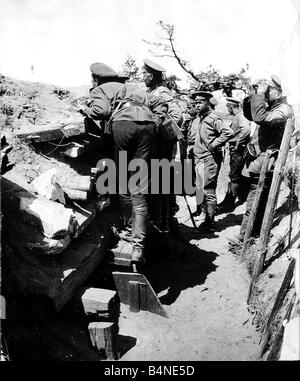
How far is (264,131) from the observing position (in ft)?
18.8

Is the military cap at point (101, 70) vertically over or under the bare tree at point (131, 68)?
under

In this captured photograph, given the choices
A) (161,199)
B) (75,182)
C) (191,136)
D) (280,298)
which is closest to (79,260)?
(75,182)

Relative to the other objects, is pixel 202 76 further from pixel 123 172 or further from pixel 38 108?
pixel 123 172

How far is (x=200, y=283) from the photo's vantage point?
5.25m

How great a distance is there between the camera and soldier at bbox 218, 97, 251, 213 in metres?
8.50

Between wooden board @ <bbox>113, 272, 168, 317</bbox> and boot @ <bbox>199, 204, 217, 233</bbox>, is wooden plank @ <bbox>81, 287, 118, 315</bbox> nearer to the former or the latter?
wooden board @ <bbox>113, 272, 168, 317</bbox>

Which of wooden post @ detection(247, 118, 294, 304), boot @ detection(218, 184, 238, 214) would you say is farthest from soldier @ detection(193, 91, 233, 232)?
wooden post @ detection(247, 118, 294, 304)

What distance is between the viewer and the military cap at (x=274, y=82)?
5.41 m

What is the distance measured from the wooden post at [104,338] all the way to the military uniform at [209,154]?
3.95 meters

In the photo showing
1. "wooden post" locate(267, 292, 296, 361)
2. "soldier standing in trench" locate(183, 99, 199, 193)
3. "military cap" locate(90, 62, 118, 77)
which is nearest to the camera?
"wooden post" locate(267, 292, 296, 361)

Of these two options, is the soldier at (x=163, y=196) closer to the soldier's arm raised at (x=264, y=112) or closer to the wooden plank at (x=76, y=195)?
the wooden plank at (x=76, y=195)

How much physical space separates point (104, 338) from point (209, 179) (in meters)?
4.30

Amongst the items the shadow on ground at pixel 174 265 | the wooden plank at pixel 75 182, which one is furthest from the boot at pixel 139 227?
the shadow on ground at pixel 174 265
